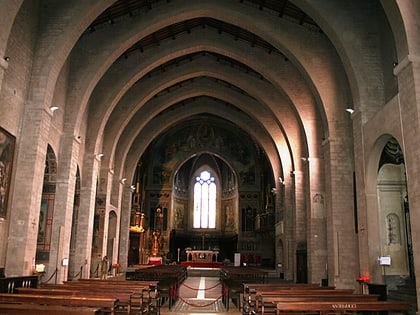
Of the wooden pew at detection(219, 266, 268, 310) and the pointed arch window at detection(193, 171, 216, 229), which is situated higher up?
the pointed arch window at detection(193, 171, 216, 229)

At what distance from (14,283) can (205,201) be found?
102 feet

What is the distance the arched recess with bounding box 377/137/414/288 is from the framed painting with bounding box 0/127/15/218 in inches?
451

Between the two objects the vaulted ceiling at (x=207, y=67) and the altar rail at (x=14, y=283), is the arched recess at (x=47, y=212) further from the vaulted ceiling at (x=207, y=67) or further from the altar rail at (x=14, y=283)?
the altar rail at (x=14, y=283)

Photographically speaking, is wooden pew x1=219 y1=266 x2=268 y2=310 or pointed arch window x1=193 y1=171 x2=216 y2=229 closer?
wooden pew x1=219 y1=266 x2=268 y2=310

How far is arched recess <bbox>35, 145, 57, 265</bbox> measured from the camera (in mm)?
16594

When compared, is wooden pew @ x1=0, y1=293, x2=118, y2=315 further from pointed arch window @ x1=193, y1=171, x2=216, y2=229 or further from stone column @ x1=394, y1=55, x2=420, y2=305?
pointed arch window @ x1=193, y1=171, x2=216, y2=229

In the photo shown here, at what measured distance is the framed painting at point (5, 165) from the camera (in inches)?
506

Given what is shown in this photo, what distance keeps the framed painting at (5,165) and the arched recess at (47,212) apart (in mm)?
3404

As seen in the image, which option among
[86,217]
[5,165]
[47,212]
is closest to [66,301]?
[5,165]

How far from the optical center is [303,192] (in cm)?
2256

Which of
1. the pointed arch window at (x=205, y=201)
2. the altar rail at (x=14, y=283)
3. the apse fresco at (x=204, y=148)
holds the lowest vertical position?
the altar rail at (x=14, y=283)

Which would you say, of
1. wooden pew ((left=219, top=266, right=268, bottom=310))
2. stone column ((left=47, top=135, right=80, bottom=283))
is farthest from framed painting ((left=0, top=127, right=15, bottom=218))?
wooden pew ((left=219, top=266, right=268, bottom=310))

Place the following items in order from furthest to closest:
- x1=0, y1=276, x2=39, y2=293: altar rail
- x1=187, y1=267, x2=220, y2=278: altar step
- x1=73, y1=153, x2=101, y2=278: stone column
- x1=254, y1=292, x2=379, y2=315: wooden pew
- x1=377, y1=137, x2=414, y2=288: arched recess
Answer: x1=187, y1=267, x2=220, y2=278: altar step, x1=73, y1=153, x2=101, y2=278: stone column, x1=377, y1=137, x2=414, y2=288: arched recess, x1=0, y1=276, x2=39, y2=293: altar rail, x1=254, y1=292, x2=379, y2=315: wooden pew

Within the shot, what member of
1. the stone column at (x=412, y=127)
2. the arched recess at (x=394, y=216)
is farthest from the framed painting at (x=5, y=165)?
the arched recess at (x=394, y=216)
